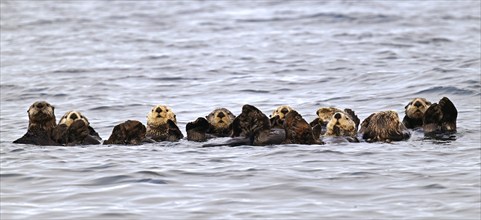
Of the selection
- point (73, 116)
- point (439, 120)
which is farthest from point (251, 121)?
point (439, 120)

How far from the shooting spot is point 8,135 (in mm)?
14203

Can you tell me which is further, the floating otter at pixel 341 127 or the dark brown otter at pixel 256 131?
the floating otter at pixel 341 127

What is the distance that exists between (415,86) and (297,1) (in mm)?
20289

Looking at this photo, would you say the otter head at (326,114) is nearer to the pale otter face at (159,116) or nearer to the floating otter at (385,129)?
the floating otter at (385,129)

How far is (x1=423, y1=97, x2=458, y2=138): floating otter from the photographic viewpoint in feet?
41.7

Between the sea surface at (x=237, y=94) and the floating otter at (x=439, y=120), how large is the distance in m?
0.17

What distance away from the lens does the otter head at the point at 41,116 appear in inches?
496

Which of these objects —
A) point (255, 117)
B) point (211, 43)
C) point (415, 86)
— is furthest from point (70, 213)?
point (211, 43)

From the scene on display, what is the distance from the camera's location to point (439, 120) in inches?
503

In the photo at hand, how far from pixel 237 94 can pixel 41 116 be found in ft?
20.7

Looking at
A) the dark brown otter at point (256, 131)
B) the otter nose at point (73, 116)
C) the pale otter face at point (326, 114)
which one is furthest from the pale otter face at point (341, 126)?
the otter nose at point (73, 116)

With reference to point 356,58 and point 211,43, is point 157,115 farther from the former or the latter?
point 211,43

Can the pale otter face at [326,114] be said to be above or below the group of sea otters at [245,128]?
above

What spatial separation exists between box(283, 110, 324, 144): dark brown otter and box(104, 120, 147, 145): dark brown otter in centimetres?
166
